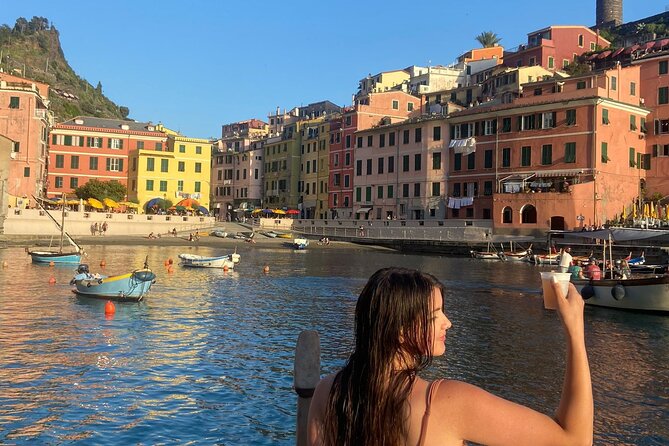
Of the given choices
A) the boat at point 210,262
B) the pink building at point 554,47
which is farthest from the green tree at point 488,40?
the boat at point 210,262

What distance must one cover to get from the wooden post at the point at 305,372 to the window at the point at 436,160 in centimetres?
7172

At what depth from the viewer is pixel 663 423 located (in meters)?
11.8

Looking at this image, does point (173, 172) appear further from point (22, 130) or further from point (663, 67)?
point (663, 67)

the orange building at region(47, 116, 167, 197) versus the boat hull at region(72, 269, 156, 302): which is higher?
the orange building at region(47, 116, 167, 197)

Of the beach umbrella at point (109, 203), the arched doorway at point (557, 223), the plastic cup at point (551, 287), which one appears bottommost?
the plastic cup at point (551, 287)

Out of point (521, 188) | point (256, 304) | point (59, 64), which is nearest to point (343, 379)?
point (256, 304)

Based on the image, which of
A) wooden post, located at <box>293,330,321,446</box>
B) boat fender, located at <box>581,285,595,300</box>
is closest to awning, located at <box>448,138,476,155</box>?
boat fender, located at <box>581,285,595,300</box>

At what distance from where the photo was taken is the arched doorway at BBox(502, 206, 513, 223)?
6394cm

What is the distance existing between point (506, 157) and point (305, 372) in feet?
217

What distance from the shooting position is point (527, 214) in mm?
63281

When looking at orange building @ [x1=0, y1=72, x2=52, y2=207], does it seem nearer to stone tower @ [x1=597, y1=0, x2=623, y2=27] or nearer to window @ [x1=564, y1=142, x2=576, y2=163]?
window @ [x1=564, y1=142, x2=576, y2=163]

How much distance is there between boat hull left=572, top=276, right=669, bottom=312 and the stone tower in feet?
374

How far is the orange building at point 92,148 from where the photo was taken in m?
86.9

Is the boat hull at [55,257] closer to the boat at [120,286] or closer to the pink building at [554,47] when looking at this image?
the boat at [120,286]
